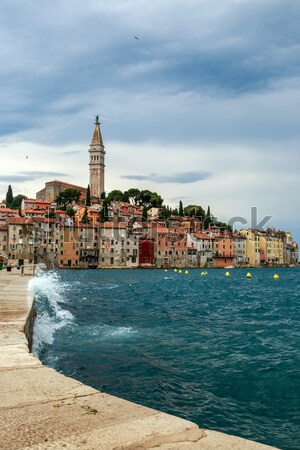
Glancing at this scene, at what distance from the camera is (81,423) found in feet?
10.9

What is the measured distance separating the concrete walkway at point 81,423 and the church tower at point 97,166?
6227 inches

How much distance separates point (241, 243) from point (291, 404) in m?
125

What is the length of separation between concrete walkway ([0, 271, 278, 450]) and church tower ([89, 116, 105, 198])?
519 ft

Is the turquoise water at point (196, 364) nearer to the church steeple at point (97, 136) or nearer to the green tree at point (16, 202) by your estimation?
the green tree at point (16, 202)

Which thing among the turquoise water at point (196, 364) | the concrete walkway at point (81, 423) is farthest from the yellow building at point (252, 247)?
the concrete walkway at point (81, 423)

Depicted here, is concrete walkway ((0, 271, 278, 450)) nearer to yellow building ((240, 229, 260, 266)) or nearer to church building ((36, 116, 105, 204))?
yellow building ((240, 229, 260, 266))

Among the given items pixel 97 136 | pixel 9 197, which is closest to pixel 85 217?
pixel 9 197

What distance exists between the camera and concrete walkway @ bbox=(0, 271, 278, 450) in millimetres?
2951

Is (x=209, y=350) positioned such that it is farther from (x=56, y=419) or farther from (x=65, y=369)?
(x=56, y=419)

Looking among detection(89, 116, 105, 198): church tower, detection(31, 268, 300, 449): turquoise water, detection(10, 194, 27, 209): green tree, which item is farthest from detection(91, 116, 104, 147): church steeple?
detection(31, 268, 300, 449): turquoise water

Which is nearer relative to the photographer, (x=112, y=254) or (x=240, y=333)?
(x=240, y=333)

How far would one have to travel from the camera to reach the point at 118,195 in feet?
469

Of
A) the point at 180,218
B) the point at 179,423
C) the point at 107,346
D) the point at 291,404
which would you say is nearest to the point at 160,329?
the point at 107,346

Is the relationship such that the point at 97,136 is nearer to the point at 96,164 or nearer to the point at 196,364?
the point at 96,164
